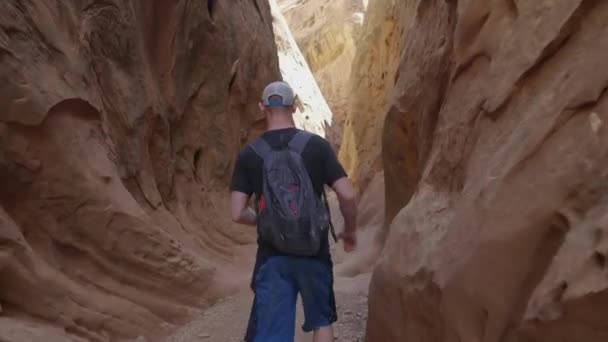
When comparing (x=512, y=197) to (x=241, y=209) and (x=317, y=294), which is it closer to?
(x=317, y=294)

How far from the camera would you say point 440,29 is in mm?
4211

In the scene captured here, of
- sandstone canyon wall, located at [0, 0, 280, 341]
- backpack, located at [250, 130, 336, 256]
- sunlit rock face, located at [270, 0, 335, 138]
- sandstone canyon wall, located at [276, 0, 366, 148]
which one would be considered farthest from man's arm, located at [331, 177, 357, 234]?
sandstone canyon wall, located at [276, 0, 366, 148]

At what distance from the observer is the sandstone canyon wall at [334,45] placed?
91.1 feet

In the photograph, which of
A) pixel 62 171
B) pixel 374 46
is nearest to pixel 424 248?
pixel 62 171

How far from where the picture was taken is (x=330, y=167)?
297 centimetres

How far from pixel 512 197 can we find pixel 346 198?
101 centimetres

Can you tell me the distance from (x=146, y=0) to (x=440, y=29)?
13.5 ft

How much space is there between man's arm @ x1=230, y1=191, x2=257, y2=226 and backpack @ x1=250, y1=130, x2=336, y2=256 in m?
0.14

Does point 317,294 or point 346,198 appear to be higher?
point 346,198

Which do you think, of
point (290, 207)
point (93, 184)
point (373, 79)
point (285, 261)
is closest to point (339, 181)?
point (290, 207)

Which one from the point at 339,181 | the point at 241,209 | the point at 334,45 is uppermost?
the point at 334,45

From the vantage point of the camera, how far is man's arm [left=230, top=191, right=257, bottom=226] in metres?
3.00

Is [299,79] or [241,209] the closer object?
[241,209]

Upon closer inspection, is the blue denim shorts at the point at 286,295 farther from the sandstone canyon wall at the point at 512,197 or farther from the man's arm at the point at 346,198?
the sandstone canyon wall at the point at 512,197
